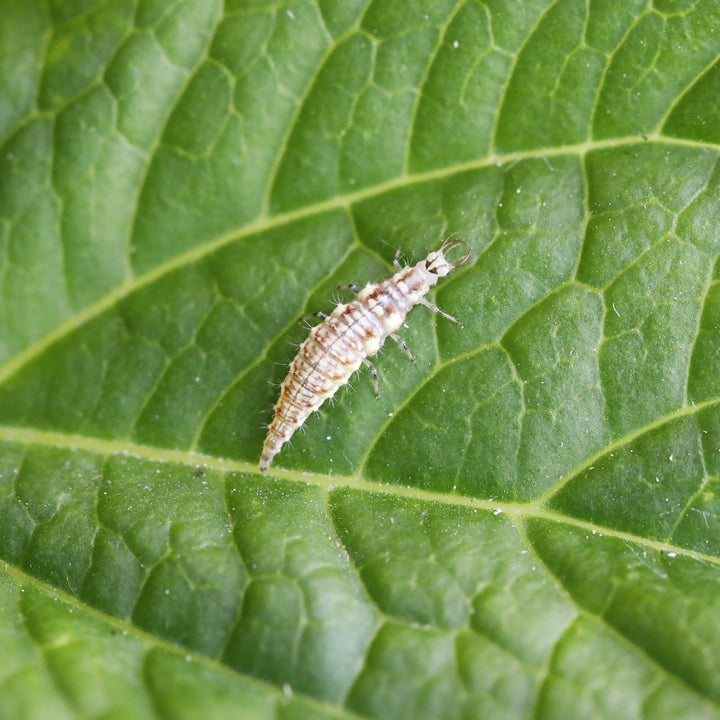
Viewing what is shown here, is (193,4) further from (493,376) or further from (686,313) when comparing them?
(686,313)

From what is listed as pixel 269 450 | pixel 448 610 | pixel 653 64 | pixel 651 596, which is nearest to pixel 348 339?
pixel 269 450

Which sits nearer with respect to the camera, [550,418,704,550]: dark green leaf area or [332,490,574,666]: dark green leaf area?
[332,490,574,666]: dark green leaf area

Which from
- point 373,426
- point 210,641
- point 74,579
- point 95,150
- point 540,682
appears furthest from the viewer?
point 95,150

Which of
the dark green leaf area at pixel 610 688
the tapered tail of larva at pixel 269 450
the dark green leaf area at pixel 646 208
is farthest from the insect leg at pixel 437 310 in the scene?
the dark green leaf area at pixel 610 688

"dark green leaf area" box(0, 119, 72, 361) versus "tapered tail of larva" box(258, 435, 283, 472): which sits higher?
"dark green leaf area" box(0, 119, 72, 361)

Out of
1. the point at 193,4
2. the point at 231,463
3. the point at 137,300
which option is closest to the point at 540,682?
the point at 231,463

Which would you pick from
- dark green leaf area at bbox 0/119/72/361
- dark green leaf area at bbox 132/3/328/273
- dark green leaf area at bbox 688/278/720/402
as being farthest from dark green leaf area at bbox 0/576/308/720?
dark green leaf area at bbox 688/278/720/402

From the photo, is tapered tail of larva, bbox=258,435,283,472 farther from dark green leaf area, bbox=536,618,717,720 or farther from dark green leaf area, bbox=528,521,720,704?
Result: dark green leaf area, bbox=536,618,717,720
